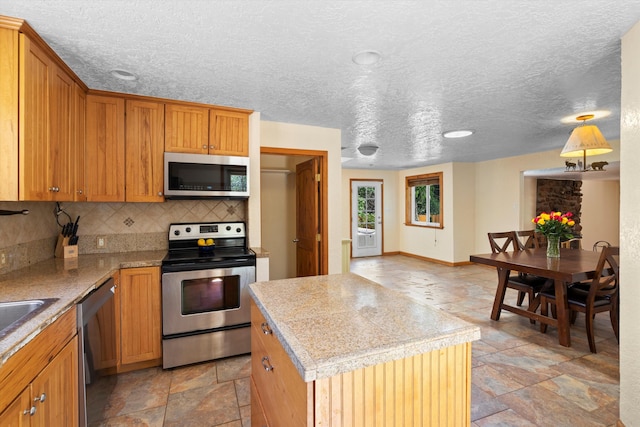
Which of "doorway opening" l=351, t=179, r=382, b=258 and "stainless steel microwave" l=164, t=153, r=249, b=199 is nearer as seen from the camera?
"stainless steel microwave" l=164, t=153, r=249, b=199

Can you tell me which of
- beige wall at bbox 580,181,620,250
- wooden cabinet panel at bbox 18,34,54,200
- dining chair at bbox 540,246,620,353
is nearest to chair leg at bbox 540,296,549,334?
dining chair at bbox 540,246,620,353

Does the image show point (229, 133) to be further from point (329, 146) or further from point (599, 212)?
point (599, 212)

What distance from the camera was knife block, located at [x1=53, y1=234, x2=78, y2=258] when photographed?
263 cm

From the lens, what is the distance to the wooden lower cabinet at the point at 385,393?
963 mm

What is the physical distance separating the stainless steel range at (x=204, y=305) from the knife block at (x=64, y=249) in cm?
72

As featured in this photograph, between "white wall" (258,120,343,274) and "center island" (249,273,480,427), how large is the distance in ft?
7.45

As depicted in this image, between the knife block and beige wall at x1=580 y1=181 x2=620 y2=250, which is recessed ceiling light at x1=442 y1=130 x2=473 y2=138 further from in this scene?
beige wall at x1=580 y1=181 x2=620 y2=250

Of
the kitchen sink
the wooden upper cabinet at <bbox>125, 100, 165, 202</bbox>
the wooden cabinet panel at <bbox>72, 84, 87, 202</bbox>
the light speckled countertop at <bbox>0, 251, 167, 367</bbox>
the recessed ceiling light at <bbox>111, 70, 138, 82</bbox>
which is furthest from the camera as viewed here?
the wooden upper cabinet at <bbox>125, 100, 165, 202</bbox>

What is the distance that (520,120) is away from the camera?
360 cm

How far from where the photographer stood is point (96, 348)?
1.96 meters

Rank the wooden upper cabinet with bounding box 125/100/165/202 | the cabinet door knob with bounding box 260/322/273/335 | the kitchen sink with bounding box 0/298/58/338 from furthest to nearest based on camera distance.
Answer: the wooden upper cabinet with bounding box 125/100/165/202 → the kitchen sink with bounding box 0/298/58/338 → the cabinet door knob with bounding box 260/322/273/335

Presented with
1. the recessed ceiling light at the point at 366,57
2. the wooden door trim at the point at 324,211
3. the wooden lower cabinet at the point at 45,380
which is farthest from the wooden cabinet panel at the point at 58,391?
the wooden door trim at the point at 324,211

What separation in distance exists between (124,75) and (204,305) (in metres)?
1.89

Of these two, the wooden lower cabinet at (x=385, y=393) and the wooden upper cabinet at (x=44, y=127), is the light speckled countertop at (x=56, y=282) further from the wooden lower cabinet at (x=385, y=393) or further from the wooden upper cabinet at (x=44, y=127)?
the wooden lower cabinet at (x=385, y=393)
